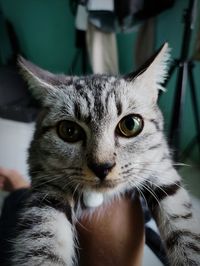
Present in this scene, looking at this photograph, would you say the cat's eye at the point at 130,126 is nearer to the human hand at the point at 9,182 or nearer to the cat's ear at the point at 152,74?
the cat's ear at the point at 152,74

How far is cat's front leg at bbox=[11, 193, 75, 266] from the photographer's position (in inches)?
22.6

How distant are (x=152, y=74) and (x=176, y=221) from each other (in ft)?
1.00

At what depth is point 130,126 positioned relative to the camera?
660 mm

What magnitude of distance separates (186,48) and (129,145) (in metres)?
0.82

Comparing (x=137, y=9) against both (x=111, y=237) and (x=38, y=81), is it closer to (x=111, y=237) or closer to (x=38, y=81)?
(x=38, y=81)

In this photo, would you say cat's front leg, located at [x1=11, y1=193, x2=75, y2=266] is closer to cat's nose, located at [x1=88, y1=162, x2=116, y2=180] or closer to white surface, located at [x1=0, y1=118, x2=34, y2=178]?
cat's nose, located at [x1=88, y1=162, x2=116, y2=180]

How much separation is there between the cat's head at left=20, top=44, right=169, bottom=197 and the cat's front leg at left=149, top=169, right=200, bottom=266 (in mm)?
56

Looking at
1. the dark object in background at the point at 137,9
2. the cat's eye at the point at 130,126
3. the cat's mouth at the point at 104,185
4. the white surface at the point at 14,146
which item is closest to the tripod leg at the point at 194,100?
the dark object in background at the point at 137,9

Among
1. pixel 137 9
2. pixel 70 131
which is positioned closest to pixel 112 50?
pixel 137 9

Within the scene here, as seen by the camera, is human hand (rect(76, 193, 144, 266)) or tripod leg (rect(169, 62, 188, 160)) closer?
human hand (rect(76, 193, 144, 266))

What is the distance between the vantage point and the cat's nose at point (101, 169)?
586mm

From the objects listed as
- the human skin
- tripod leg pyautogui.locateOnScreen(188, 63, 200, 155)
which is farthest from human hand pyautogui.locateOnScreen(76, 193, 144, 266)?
tripod leg pyautogui.locateOnScreen(188, 63, 200, 155)

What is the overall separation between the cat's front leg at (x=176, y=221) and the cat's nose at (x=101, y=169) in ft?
0.46

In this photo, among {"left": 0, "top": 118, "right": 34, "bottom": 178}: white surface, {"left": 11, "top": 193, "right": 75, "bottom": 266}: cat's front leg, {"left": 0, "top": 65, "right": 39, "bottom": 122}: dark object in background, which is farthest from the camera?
{"left": 0, "top": 65, "right": 39, "bottom": 122}: dark object in background
